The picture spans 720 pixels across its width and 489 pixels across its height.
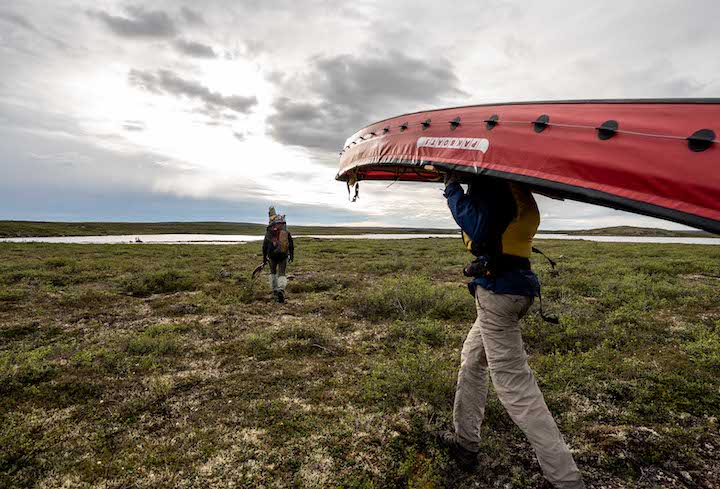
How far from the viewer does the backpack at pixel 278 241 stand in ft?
39.9

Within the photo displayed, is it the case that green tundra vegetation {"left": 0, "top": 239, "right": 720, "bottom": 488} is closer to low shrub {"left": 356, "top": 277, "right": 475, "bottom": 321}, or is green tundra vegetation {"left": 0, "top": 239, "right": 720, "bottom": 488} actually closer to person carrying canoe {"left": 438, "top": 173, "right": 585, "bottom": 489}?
low shrub {"left": 356, "top": 277, "right": 475, "bottom": 321}

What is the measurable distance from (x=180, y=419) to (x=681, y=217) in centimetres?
616

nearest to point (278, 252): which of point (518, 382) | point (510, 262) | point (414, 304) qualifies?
point (414, 304)

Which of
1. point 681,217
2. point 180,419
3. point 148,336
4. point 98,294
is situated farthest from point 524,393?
point 98,294

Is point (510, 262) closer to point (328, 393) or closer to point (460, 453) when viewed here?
point (460, 453)

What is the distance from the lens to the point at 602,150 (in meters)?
2.69

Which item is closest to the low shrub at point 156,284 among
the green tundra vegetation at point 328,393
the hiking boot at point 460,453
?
the green tundra vegetation at point 328,393

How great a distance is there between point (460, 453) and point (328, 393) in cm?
245

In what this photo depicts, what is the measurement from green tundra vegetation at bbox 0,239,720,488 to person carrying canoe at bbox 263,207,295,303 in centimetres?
117

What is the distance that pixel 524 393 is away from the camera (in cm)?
329

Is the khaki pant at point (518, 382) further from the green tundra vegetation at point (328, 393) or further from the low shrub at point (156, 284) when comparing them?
the low shrub at point (156, 284)

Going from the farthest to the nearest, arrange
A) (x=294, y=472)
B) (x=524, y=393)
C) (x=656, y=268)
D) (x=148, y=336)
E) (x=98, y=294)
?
1. (x=656, y=268)
2. (x=98, y=294)
3. (x=148, y=336)
4. (x=294, y=472)
5. (x=524, y=393)

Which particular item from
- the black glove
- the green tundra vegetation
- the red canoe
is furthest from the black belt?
→ the green tundra vegetation

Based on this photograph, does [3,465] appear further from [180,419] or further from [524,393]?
[524,393]
